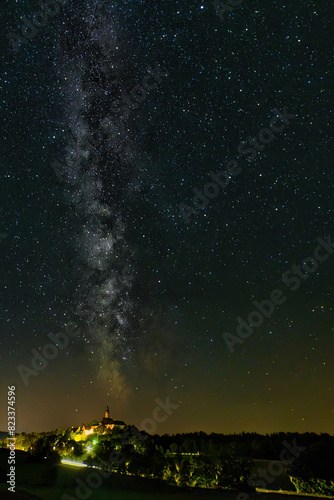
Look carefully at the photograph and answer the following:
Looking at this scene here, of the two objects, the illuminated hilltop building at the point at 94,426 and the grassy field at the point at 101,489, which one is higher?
the illuminated hilltop building at the point at 94,426

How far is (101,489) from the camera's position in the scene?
20.7 m

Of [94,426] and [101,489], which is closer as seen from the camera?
[101,489]

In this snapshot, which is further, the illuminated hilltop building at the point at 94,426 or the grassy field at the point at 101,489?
the illuminated hilltop building at the point at 94,426

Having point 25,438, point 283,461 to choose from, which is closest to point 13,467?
point 283,461

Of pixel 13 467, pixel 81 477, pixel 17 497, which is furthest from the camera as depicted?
pixel 13 467

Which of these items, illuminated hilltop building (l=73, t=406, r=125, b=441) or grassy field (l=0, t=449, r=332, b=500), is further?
illuminated hilltop building (l=73, t=406, r=125, b=441)

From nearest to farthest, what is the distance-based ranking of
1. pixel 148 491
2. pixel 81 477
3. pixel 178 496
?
pixel 178 496 < pixel 148 491 < pixel 81 477

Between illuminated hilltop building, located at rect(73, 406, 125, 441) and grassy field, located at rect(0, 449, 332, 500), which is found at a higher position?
illuminated hilltop building, located at rect(73, 406, 125, 441)

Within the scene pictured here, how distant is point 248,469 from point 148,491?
668 cm

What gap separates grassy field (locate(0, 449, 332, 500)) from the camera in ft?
60.1

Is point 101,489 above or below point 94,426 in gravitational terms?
below

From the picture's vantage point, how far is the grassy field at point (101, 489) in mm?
18312

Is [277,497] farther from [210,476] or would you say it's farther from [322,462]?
[322,462]

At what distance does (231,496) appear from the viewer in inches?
779
